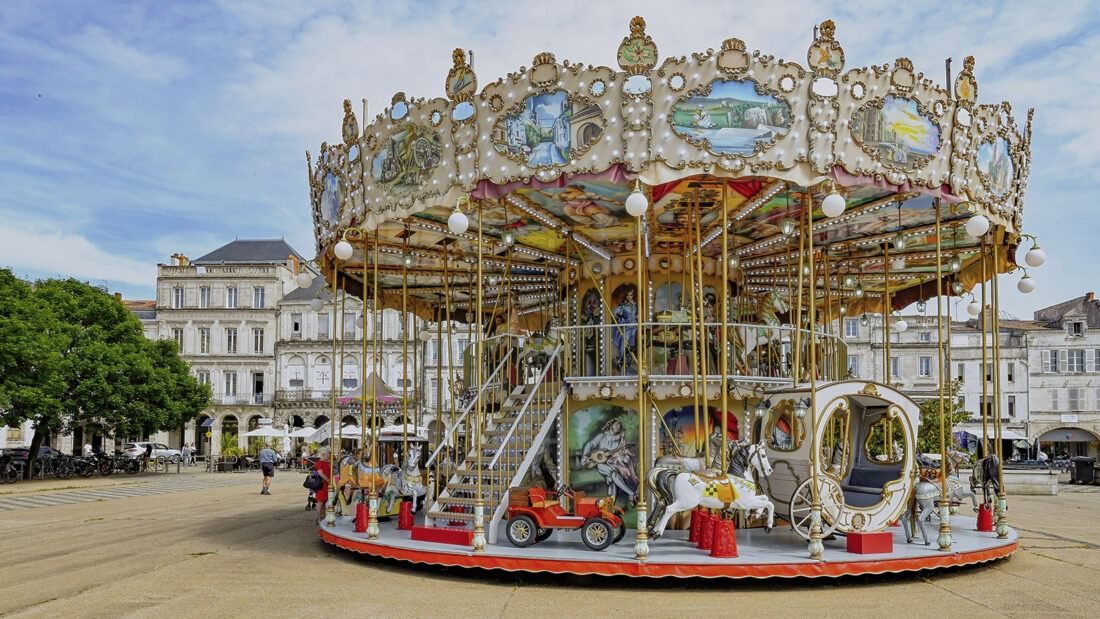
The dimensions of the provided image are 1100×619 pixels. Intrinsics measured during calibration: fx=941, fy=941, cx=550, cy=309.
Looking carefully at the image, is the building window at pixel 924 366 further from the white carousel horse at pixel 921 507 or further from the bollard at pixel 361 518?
the bollard at pixel 361 518

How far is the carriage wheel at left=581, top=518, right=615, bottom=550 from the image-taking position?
11.8 m

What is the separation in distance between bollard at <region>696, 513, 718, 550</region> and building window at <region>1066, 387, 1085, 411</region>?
5768 cm

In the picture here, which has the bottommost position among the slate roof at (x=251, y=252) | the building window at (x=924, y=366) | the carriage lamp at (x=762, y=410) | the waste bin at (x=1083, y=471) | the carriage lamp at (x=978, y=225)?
the waste bin at (x=1083, y=471)

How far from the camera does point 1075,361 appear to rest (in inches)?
2389

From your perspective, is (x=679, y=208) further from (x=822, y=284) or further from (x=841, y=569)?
(x=822, y=284)

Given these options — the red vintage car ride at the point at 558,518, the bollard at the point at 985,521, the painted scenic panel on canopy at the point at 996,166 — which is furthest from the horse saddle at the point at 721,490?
the painted scenic panel on canopy at the point at 996,166

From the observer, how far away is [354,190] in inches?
554

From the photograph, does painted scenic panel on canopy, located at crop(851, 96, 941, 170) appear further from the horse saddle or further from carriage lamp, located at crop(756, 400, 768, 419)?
the horse saddle

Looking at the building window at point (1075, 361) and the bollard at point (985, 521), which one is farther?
the building window at point (1075, 361)

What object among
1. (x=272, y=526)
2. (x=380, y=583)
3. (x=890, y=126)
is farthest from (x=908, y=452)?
(x=272, y=526)

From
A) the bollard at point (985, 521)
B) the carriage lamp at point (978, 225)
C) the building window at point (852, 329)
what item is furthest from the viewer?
the building window at point (852, 329)

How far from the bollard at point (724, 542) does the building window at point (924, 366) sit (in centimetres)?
5316

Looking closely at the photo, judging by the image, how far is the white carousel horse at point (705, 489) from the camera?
11.6 meters

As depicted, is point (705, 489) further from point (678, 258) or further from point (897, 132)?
point (678, 258)
